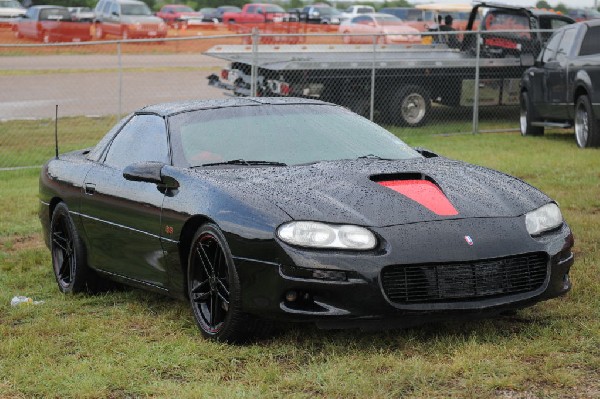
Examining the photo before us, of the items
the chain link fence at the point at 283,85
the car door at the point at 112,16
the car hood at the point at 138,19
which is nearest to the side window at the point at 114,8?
the car door at the point at 112,16

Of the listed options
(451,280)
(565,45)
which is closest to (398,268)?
(451,280)

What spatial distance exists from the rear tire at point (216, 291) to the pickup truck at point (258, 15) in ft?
162

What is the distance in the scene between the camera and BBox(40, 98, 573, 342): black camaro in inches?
221

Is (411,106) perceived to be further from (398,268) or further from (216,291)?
(398,268)

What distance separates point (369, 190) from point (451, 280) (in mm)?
689

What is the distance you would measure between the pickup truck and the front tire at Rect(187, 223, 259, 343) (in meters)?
49.5

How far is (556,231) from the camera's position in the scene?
6.16 meters

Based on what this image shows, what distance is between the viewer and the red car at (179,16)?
53.1 metres

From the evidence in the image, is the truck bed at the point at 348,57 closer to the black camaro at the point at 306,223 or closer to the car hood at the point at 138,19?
the black camaro at the point at 306,223

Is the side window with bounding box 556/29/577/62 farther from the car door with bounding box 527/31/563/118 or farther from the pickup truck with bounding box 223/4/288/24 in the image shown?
the pickup truck with bounding box 223/4/288/24

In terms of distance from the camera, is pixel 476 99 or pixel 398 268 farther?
pixel 476 99

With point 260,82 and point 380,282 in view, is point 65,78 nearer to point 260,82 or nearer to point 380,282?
point 260,82

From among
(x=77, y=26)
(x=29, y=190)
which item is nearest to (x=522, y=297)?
(x=29, y=190)

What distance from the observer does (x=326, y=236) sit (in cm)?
565
